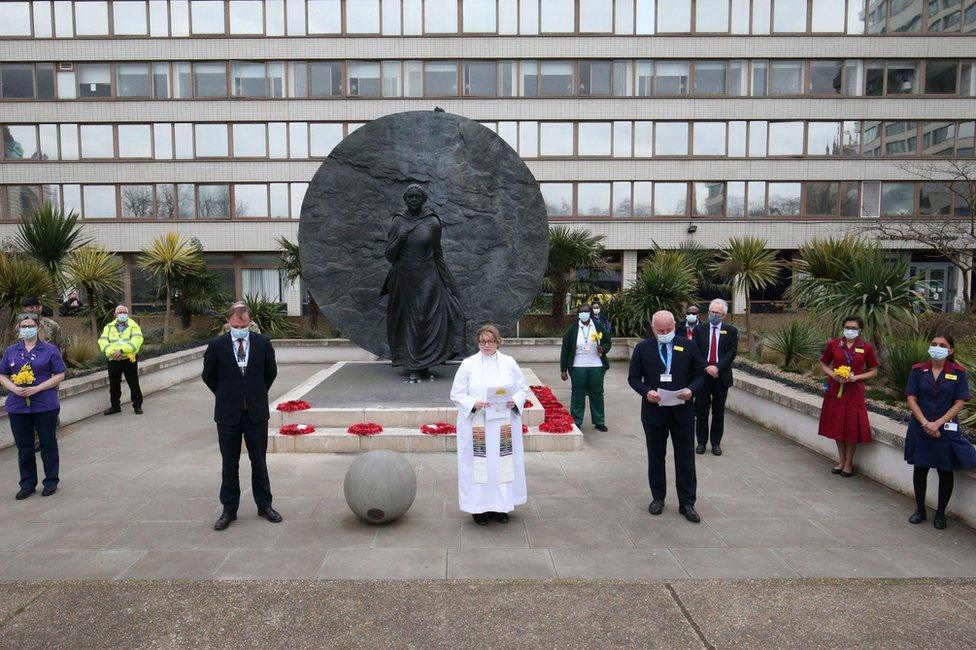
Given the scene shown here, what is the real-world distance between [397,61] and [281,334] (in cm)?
1238

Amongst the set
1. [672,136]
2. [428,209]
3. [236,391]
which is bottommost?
[236,391]

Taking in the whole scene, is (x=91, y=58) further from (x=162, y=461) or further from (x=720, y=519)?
(x=720, y=519)

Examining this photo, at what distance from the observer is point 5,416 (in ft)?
26.4

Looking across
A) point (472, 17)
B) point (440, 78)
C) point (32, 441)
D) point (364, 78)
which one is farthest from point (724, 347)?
point (364, 78)

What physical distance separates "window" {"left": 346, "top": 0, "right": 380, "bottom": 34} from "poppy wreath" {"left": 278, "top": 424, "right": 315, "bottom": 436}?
21.1 meters

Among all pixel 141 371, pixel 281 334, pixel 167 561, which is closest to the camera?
pixel 167 561

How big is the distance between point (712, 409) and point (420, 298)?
14.3 feet

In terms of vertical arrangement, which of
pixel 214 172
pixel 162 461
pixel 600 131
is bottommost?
pixel 162 461

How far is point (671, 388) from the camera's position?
5387 mm

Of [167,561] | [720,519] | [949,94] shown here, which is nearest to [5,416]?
[167,561]

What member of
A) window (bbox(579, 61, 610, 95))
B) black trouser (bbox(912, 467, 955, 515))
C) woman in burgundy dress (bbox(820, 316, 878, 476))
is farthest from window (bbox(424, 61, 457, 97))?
black trouser (bbox(912, 467, 955, 515))

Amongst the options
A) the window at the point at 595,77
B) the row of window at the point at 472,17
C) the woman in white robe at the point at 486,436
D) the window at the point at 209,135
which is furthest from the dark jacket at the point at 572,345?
the window at the point at 209,135

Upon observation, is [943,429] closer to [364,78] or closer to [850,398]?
[850,398]

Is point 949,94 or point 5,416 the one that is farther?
point 949,94
